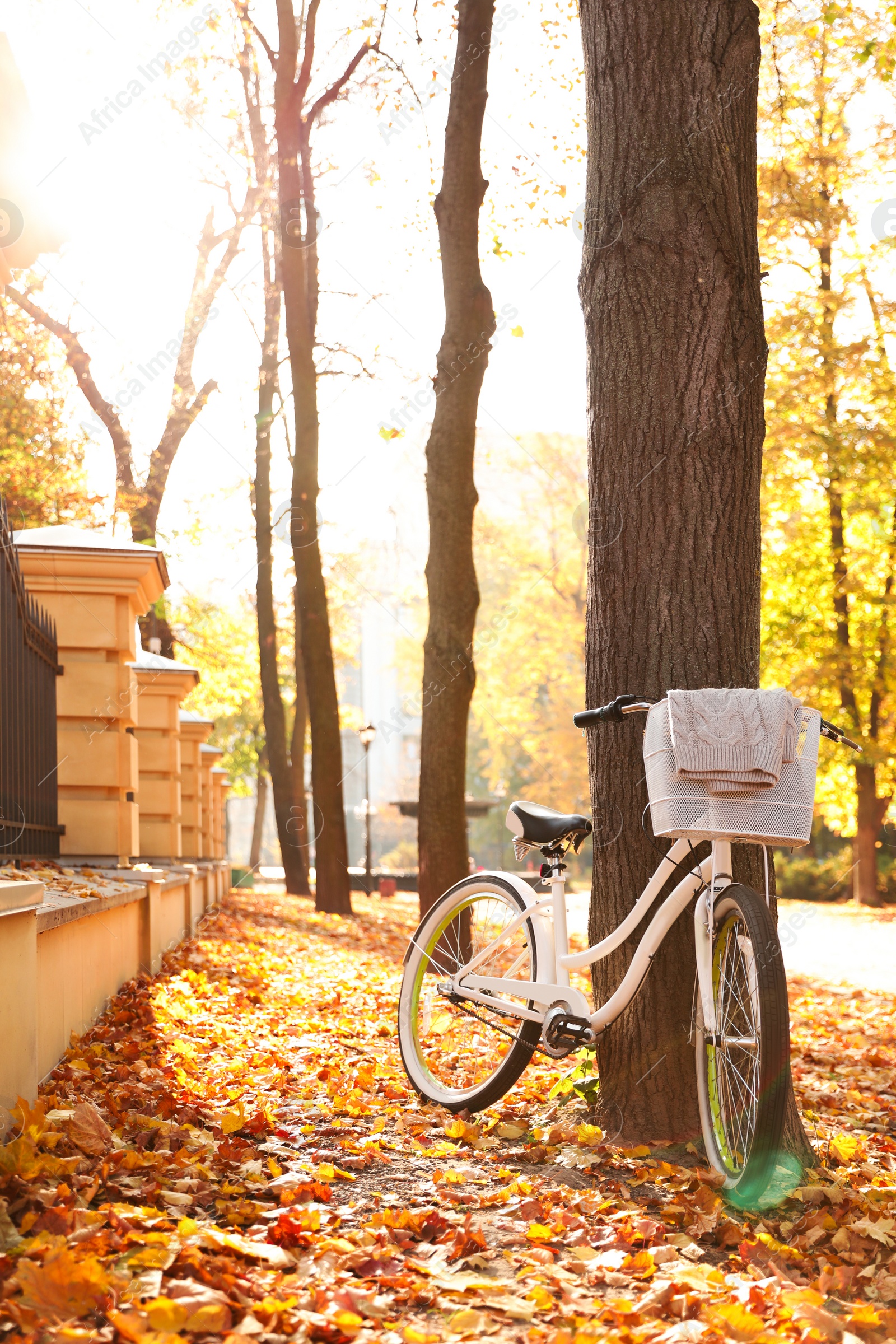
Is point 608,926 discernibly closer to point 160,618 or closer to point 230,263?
point 160,618

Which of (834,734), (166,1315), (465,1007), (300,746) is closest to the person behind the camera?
(166,1315)

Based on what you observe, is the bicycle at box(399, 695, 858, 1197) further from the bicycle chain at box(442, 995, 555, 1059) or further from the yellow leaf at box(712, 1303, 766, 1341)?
the yellow leaf at box(712, 1303, 766, 1341)

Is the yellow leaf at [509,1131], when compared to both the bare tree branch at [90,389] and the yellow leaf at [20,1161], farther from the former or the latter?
the bare tree branch at [90,389]

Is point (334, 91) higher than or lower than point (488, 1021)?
higher

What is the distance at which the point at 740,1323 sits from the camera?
8.04 ft

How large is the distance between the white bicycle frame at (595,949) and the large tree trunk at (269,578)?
583 inches

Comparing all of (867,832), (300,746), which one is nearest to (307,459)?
(300,746)

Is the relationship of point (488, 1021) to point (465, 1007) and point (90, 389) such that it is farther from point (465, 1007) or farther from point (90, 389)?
point (90, 389)

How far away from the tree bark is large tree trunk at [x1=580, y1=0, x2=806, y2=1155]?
10.4 metres

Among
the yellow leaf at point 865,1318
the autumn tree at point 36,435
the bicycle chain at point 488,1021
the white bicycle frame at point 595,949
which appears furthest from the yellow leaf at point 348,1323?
the autumn tree at point 36,435

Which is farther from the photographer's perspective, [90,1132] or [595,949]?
[595,949]

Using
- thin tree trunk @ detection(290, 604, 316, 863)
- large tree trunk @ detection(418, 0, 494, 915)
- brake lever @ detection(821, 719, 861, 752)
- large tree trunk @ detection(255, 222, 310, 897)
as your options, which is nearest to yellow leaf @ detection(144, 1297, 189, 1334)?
brake lever @ detection(821, 719, 861, 752)

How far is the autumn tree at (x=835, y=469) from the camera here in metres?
18.6

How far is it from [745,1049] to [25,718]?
3934 millimetres
